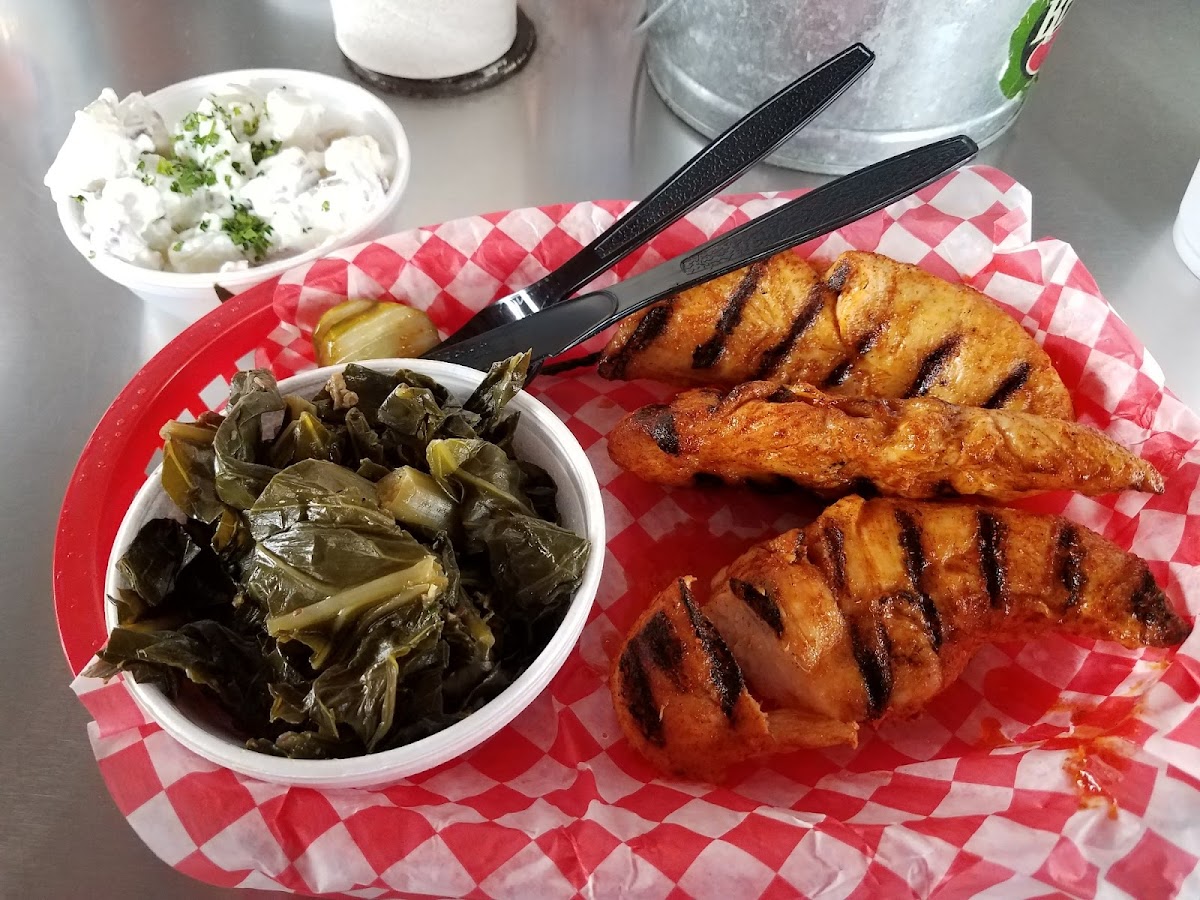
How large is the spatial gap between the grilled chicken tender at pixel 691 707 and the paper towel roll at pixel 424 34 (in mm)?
1493

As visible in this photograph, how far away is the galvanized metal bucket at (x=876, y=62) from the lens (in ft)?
5.24

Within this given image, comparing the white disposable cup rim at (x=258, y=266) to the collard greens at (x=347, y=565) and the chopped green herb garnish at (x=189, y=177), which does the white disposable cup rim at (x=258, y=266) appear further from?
the collard greens at (x=347, y=565)

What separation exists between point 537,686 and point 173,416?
0.82 meters

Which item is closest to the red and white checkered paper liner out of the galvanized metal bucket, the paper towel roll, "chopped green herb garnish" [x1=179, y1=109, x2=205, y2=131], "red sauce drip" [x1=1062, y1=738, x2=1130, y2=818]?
"red sauce drip" [x1=1062, y1=738, x2=1130, y2=818]

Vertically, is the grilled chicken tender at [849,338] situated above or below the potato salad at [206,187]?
above

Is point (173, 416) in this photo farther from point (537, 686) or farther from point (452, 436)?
point (537, 686)

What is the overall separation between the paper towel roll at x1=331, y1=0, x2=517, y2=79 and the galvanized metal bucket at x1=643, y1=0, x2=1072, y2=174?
40cm

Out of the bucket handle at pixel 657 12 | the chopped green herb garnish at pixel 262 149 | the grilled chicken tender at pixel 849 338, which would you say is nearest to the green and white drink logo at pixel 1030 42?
the grilled chicken tender at pixel 849 338

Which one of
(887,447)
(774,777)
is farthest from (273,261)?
(774,777)

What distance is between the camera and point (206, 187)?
175 centimetres

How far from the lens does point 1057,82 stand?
93.4 inches

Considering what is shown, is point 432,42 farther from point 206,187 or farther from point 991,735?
point 991,735

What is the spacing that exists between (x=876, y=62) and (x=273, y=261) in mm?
1189

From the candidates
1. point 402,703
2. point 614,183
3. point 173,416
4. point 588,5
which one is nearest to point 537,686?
point 402,703
